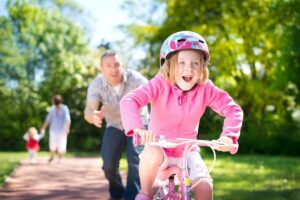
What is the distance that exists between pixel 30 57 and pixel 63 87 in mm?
7385

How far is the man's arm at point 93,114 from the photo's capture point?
17.2ft

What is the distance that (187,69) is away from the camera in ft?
12.0

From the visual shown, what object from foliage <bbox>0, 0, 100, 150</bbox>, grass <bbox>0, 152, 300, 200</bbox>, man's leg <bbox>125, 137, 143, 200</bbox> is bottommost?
grass <bbox>0, 152, 300, 200</bbox>

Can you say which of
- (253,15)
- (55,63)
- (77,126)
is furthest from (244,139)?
(55,63)

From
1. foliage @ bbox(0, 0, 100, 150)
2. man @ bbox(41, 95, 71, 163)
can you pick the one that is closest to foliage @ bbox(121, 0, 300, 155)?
foliage @ bbox(0, 0, 100, 150)

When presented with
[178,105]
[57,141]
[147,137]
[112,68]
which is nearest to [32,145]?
[57,141]

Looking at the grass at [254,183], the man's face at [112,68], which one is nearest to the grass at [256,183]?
the grass at [254,183]

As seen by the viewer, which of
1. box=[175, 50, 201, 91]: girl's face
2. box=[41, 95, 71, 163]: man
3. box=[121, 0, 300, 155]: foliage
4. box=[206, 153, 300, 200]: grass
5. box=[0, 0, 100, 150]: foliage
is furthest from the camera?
box=[0, 0, 100, 150]: foliage

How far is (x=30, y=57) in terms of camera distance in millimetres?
35438

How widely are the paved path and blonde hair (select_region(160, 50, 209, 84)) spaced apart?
399 cm

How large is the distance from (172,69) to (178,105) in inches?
10.7

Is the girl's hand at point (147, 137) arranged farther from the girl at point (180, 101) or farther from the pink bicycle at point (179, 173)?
the girl at point (180, 101)

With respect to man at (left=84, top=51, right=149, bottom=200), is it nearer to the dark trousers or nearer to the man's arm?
the dark trousers

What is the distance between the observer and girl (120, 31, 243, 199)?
3.55m
